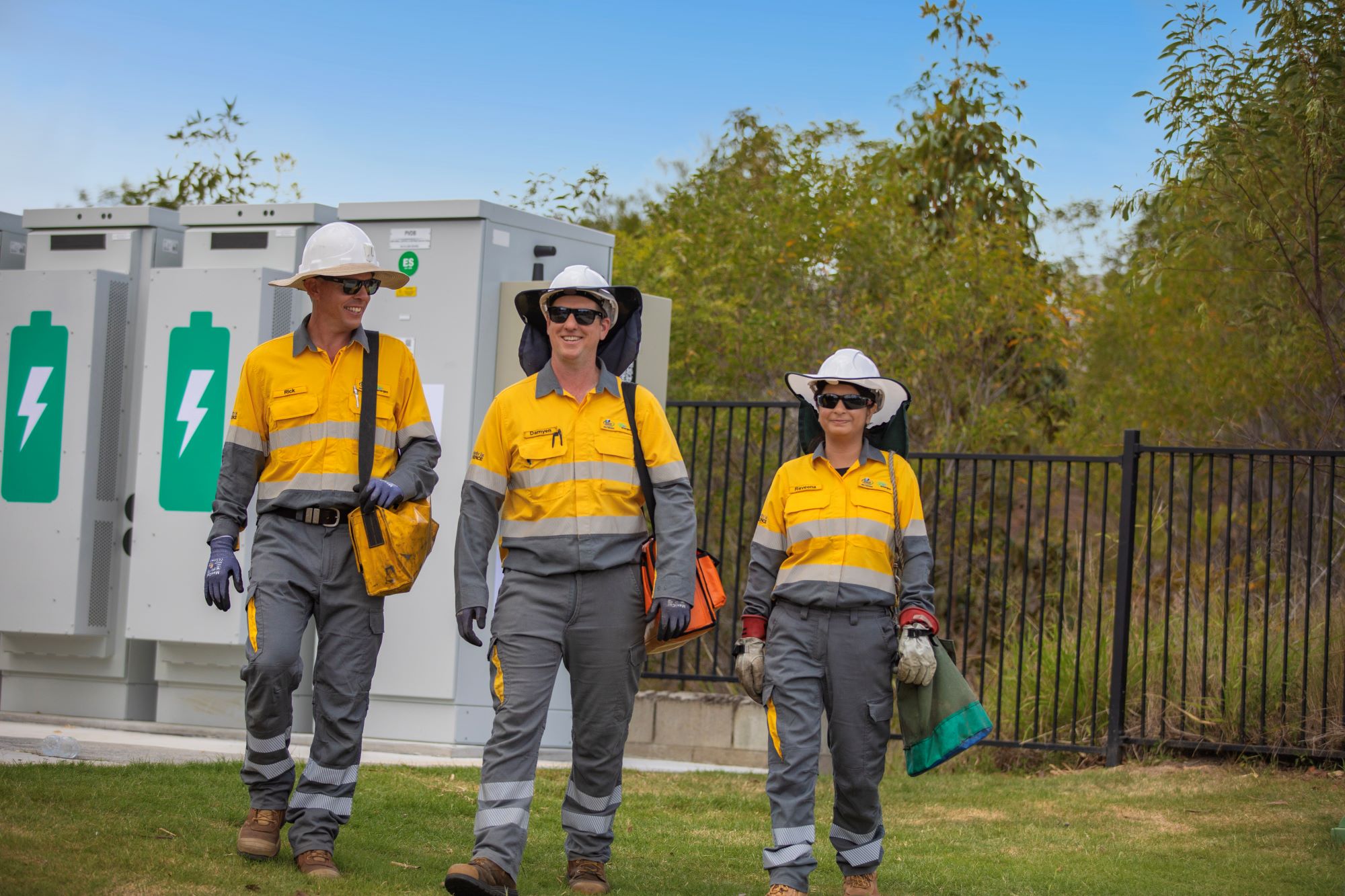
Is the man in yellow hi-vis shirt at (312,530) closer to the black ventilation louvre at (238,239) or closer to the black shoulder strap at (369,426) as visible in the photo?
the black shoulder strap at (369,426)

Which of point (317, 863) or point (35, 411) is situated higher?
point (35, 411)

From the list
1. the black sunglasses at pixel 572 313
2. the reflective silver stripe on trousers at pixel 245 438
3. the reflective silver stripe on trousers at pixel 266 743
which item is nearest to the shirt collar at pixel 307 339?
the reflective silver stripe on trousers at pixel 245 438

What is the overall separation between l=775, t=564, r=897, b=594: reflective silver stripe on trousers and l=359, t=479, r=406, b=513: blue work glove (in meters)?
1.37

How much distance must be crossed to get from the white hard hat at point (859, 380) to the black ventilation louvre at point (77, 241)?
487 centimetres

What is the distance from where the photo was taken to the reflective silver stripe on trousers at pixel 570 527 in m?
4.77

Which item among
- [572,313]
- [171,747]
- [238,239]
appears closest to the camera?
[572,313]

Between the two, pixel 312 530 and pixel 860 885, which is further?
pixel 860 885

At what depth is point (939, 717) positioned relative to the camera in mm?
4938

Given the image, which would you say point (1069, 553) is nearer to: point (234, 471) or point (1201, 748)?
point (1201, 748)

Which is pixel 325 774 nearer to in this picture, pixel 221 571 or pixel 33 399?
pixel 221 571

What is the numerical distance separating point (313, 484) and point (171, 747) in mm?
3245

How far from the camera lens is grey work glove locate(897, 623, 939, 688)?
4.89 metres

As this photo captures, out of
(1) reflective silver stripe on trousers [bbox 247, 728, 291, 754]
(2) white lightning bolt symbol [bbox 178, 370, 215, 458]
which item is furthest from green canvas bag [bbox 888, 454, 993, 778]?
(2) white lightning bolt symbol [bbox 178, 370, 215, 458]

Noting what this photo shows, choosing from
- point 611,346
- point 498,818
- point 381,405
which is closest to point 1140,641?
point 611,346
